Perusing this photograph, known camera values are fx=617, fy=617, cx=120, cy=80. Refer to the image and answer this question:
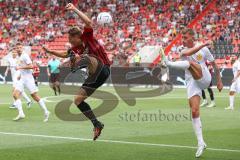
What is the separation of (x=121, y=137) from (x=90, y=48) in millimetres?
3577

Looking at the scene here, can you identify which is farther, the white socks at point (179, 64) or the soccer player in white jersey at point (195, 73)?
the soccer player in white jersey at point (195, 73)

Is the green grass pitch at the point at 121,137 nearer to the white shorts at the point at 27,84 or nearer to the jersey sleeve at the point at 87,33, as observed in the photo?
the white shorts at the point at 27,84

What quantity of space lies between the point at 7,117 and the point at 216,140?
28.5ft

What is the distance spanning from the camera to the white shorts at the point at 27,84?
20469 mm

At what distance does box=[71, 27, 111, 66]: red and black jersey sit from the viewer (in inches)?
495

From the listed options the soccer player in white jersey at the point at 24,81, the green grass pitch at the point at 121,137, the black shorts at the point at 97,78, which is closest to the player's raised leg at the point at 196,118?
the green grass pitch at the point at 121,137

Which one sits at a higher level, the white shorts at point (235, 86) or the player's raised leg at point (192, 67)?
the player's raised leg at point (192, 67)

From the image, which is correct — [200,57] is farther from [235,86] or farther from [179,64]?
[235,86]

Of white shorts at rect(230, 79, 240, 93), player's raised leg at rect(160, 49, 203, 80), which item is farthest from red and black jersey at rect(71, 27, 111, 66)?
white shorts at rect(230, 79, 240, 93)

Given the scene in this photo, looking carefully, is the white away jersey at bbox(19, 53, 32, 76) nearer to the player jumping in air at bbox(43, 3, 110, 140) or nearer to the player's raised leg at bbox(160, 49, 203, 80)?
the player jumping in air at bbox(43, 3, 110, 140)

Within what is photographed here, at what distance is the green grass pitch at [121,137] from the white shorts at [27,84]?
0.99 metres

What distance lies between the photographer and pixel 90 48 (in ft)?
41.8

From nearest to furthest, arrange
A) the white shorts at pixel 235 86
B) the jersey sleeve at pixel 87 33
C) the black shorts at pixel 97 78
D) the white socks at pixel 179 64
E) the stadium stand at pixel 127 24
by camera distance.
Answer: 1. the white socks at pixel 179 64
2. the jersey sleeve at pixel 87 33
3. the black shorts at pixel 97 78
4. the white shorts at pixel 235 86
5. the stadium stand at pixel 127 24

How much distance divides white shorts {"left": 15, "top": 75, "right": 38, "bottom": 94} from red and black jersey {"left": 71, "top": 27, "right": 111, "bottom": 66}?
25.3 ft
